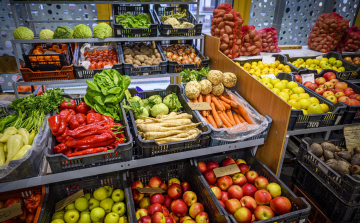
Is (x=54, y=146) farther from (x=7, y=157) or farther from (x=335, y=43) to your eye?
(x=335, y=43)

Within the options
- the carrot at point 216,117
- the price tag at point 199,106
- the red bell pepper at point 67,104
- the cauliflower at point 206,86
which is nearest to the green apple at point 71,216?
the red bell pepper at point 67,104

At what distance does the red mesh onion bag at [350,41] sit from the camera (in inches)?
161

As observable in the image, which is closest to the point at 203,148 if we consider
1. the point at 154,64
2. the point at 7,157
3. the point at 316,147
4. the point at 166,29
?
the point at 316,147

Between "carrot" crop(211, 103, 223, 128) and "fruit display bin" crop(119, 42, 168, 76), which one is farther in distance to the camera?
"fruit display bin" crop(119, 42, 168, 76)

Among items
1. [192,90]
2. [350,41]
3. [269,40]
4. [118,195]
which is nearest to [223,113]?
[192,90]

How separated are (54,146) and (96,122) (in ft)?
1.19

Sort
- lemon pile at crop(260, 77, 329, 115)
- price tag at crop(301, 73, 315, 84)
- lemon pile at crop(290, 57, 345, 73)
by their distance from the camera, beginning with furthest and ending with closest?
1. lemon pile at crop(290, 57, 345, 73)
2. price tag at crop(301, 73, 315, 84)
3. lemon pile at crop(260, 77, 329, 115)

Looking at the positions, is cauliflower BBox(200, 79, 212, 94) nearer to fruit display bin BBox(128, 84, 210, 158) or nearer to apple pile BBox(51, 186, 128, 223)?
fruit display bin BBox(128, 84, 210, 158)

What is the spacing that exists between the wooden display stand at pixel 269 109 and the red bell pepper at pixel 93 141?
1459 millimetres

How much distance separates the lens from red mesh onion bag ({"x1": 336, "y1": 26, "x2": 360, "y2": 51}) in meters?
4.10

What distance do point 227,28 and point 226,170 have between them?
2.22 m

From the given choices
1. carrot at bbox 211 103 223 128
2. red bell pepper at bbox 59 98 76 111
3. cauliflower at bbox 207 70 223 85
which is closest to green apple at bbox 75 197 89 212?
red bell pepper at bbox 59 98 76 111

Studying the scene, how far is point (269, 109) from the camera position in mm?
2160

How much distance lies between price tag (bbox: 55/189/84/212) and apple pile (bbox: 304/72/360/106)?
281 centimetres
